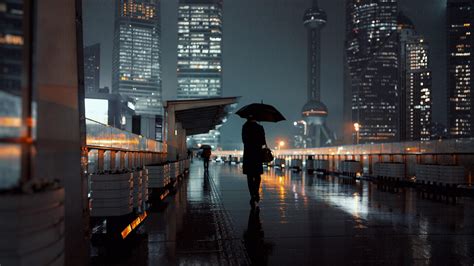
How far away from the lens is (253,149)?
11992mm

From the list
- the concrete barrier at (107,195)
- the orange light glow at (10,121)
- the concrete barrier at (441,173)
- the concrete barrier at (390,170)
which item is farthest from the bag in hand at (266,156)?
the concrete barrier at (390,170)

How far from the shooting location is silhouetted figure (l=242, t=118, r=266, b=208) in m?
11.9

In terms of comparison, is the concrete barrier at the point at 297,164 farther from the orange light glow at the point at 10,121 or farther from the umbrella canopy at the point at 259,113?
the orange light glow at the point at 10,121

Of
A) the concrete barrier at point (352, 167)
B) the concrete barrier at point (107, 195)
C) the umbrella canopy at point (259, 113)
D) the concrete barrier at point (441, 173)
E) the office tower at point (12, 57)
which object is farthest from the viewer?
the concrete barrier at point (352, 167)

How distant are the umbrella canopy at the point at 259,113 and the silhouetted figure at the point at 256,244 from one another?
433cm

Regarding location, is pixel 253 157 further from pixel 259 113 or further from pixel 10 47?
pixel 10 47

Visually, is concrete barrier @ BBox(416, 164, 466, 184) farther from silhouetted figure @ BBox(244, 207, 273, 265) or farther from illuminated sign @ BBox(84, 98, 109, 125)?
illuminated sign @ BBox(84, 98, 109, 125)

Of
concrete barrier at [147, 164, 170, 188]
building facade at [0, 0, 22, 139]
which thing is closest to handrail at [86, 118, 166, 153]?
concrete barrier at [147, 164, 170, 188]

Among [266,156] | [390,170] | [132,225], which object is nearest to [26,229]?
[132,225]

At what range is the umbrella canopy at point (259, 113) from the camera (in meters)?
13.1

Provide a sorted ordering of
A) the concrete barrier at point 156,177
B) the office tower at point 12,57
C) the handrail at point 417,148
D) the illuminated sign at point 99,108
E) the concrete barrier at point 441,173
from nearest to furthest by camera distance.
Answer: the office tower at point 12,57 → the concrete barrier at point 156,177 → the concrete barrier at point 441,173 → the handrail at point 417,148 → the illuminated sign at point 99,108

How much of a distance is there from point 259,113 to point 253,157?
2091 millimetres

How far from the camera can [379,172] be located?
80.4 feet

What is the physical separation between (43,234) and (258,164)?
9.22m
